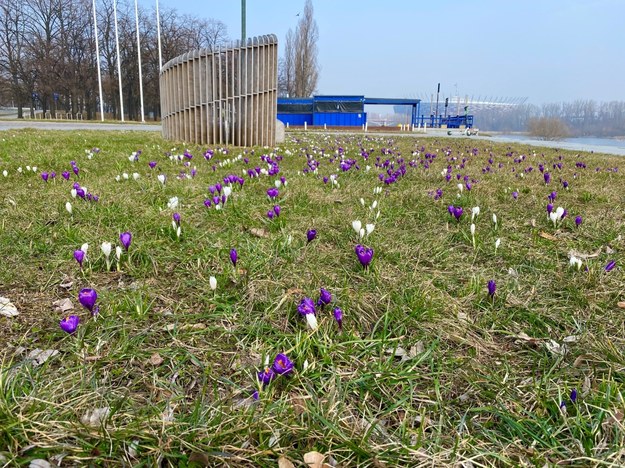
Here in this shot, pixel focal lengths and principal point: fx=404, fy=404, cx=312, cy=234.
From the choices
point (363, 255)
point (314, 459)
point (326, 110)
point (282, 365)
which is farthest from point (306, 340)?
point (326, 110)

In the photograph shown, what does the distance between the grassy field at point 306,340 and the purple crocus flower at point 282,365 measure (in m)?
0.08

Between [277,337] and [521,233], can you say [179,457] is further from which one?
[521,233]

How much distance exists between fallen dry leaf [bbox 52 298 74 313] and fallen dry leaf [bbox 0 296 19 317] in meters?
0.16

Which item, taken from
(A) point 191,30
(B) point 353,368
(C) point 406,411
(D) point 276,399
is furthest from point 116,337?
(A) point 191,30

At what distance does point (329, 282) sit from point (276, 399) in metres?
0.91

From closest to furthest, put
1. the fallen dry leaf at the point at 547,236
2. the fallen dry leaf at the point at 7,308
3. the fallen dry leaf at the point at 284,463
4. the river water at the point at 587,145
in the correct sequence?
the fallen dry leaf at the point at 284,463 → the fallen dry leaf at the point at 7,308 → the fallen dry leaf at the point at 547,236 → the river water at the point at 587,145

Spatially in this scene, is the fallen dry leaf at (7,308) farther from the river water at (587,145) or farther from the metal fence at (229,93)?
the river water at (587,145)

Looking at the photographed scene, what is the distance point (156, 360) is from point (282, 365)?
556mm

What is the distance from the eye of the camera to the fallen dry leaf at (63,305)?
1.96 m

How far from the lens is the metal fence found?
9.11m

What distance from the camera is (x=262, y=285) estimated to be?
214cm

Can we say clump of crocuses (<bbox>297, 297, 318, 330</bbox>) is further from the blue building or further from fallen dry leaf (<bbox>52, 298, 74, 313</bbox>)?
the blue building

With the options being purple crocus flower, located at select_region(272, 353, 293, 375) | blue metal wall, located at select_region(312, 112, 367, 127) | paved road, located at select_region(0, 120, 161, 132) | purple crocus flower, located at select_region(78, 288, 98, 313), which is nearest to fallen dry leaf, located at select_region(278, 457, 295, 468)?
purple crocus flower, located at select_region(272, 353, 293, 375)

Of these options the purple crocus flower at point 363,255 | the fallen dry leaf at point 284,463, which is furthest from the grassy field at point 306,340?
the purple crocus flower at point 363,255
